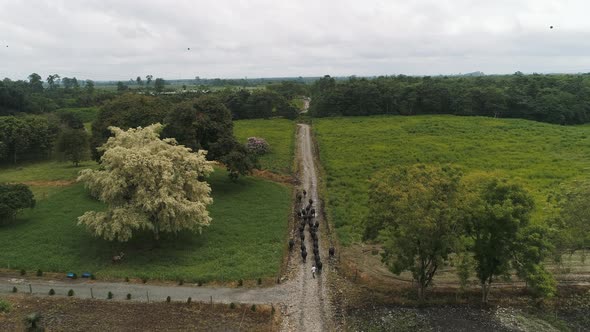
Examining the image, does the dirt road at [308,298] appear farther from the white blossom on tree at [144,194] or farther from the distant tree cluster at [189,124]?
the distant tree cluster at [189,124]

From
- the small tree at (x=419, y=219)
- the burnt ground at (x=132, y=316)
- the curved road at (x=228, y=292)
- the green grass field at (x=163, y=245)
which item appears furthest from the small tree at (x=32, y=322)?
the small tree at (x=419, y=219)

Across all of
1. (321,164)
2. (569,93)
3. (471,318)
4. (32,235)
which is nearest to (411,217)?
(471,318)

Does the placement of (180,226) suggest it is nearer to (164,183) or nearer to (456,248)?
(164,183)

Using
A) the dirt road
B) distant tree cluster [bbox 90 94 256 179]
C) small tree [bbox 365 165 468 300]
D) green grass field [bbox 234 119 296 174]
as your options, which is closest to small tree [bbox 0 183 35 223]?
distant tree cluster [bbox 90 94 256 179]

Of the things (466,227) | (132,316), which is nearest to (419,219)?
(466,227)

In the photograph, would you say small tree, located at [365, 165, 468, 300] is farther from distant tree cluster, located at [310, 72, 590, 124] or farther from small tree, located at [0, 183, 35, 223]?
distant tree cluster, located at [310, 72, 590, 124]
